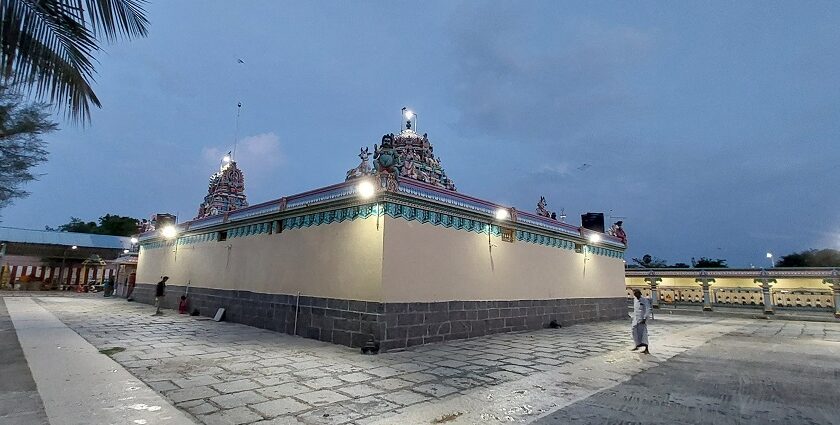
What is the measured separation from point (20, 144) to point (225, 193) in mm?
6575

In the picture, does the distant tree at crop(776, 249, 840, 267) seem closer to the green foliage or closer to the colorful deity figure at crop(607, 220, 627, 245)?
the colorful deity figure at crop(607, 220, 627, 245)

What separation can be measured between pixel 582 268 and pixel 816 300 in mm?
14200

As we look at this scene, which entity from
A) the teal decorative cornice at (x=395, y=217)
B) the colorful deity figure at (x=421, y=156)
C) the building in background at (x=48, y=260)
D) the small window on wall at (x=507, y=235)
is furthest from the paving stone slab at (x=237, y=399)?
the building in background at (x=48, y=260)

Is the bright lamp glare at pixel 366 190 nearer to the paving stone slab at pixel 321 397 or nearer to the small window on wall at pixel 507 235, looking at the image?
the paving stone slab at pixel 321 397

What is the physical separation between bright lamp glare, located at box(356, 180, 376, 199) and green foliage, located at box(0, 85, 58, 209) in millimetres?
8832

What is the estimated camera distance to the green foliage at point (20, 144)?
10386 mm

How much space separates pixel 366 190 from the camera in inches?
297

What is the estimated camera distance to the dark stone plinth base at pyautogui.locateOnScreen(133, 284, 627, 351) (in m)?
7.09

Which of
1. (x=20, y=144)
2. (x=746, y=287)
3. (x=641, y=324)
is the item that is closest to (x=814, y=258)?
(x=746, y=287)

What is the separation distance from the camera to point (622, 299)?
15.1 m

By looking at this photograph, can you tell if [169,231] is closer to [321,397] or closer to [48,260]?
[321,397]

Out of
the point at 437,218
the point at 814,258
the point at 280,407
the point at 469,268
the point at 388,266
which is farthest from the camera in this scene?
the point at 814,258

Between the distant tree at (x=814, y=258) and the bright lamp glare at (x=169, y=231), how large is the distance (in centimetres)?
4969

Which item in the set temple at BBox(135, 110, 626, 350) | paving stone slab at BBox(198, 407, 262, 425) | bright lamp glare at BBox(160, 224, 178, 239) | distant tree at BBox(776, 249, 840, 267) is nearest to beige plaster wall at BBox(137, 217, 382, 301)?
temple at BBox(135, 110, 626, 350)
